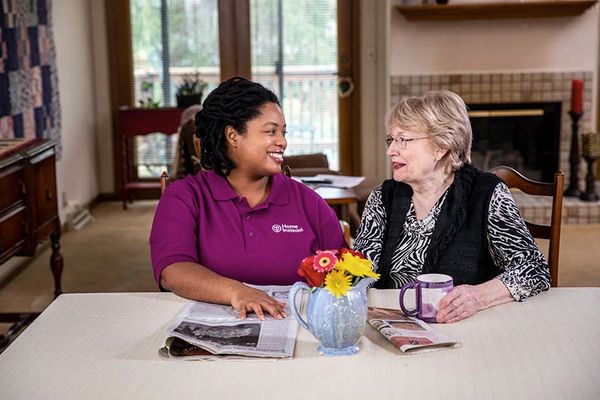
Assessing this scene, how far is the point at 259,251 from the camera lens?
Answer: 2.15m

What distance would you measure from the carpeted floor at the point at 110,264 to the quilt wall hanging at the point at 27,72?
0.67m

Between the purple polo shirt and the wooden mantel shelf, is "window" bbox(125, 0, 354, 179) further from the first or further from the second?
the purple polo shirt

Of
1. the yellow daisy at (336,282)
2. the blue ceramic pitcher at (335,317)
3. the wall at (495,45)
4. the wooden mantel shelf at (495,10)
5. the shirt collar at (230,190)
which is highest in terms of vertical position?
the wooden mantel shelf at (495,10)

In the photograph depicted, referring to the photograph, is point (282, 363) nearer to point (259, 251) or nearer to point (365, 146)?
point (259, 251)

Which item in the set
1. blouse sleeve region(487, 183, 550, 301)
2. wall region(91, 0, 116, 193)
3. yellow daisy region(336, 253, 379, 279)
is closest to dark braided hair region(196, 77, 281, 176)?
blouse sleeve region(487, 183, 550, 301)

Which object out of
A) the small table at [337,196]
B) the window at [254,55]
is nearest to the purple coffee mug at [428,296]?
the small table at [337,196]

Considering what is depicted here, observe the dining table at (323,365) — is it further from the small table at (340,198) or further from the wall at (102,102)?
the wall at (102,102)

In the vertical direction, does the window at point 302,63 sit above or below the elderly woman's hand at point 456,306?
above

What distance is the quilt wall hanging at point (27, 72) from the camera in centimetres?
459

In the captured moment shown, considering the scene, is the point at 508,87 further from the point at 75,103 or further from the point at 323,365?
the point at 323,365

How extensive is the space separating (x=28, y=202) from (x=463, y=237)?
198cm

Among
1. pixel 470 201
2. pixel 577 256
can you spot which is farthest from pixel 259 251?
pixel 577 256

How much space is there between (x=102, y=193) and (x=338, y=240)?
15.8ft

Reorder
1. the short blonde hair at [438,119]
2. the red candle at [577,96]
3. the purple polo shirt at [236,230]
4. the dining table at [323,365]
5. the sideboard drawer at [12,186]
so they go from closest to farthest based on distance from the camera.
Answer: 1. the dining table at [323,365]
2. the purple polo shirt at [236,230]
3. the short blonde hair at [438,119]
4. the sideboard drawer at [12,186]
5. the red candle at [577,96]
